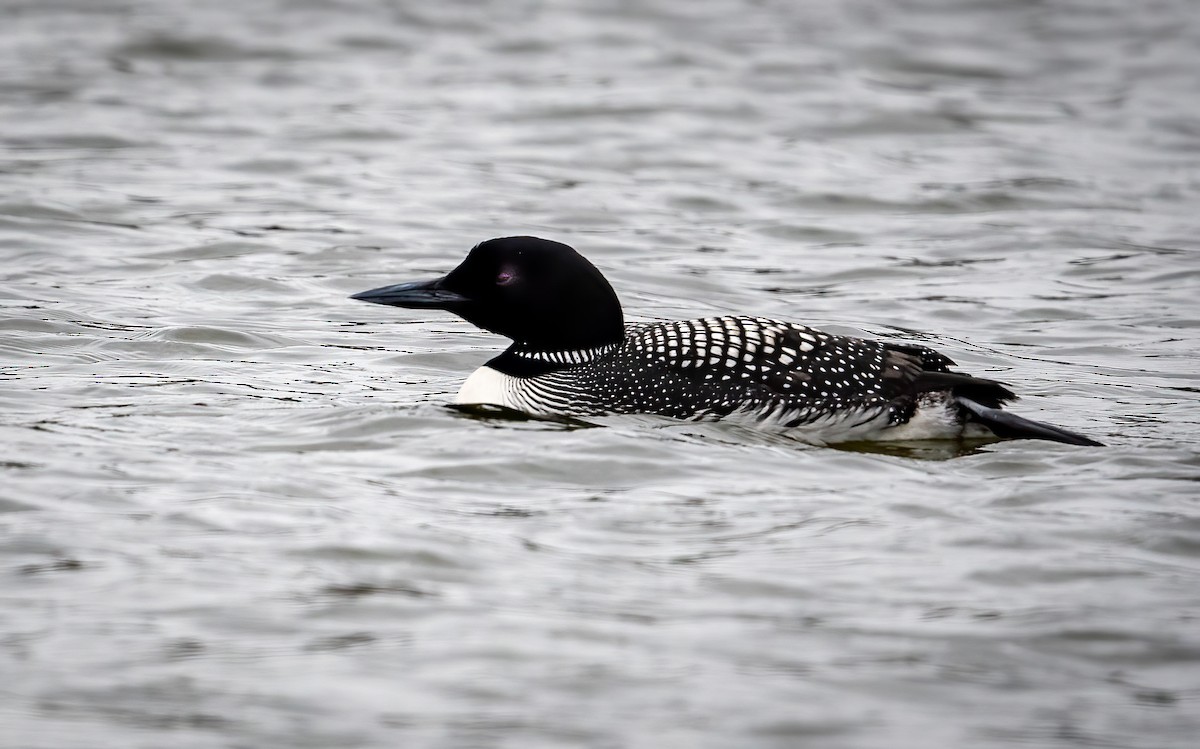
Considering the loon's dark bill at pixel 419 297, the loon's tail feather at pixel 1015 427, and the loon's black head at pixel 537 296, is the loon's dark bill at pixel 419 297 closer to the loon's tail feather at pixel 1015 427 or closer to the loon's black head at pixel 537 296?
the loon's black head at pixel 537 296

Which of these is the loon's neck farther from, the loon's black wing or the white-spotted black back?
the loon's black wing

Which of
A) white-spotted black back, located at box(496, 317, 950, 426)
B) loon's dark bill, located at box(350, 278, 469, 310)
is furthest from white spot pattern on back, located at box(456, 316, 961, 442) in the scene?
loon's dark bill, located at box(350, 278, 469, 310)

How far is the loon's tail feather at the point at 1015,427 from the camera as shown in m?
5.28

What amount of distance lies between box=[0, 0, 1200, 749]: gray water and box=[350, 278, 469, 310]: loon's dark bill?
36 cm

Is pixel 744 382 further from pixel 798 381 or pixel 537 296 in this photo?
pixel 537 296

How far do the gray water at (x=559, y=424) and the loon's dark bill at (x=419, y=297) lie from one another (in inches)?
14.1

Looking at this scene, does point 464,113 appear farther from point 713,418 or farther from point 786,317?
point 713,418

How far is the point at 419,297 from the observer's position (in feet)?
18.8

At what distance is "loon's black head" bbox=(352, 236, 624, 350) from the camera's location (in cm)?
562

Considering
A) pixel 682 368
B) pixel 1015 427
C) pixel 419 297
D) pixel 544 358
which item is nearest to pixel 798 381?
pixel 682 368

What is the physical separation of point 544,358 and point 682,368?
0.51 meters

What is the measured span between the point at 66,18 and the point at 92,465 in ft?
32.6

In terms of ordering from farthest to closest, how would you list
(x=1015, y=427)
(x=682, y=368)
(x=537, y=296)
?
1. (x=537, y=296)
2. (x=682, y=368)
3. (x=1015, y=427)

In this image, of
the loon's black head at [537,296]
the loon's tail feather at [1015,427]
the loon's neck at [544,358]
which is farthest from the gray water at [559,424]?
the loon's black head at [537,296]
